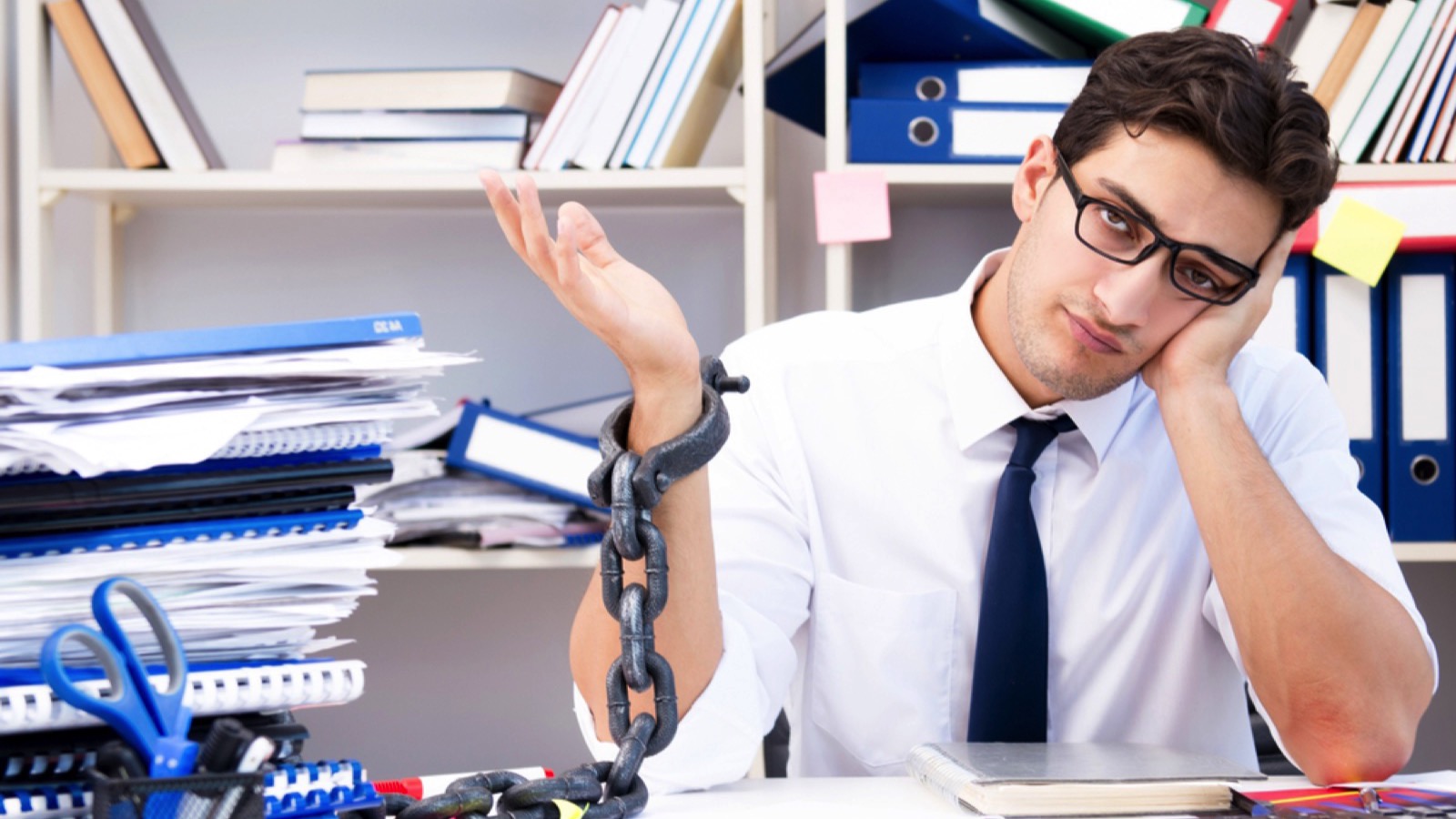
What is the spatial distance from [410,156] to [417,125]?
1.7 inches

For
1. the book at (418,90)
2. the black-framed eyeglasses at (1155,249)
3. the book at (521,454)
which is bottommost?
Answer: the book at (521,454)

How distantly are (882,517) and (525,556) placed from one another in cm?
70

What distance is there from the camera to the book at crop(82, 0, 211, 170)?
5.71 feet

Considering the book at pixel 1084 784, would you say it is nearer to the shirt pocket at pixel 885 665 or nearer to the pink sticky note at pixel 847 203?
the shirt pocket at pixel 885 665

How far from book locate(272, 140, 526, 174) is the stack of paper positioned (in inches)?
47.3

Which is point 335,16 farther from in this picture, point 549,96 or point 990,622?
point 990,622

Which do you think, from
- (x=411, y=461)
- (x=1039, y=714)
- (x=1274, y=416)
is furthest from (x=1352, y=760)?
(x=411, y=461)

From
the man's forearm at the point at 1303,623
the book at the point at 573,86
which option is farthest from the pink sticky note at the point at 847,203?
the man's forearm at the point at 1303,623

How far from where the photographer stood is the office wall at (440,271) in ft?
6.78

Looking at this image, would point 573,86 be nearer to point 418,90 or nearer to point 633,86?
point 633,86

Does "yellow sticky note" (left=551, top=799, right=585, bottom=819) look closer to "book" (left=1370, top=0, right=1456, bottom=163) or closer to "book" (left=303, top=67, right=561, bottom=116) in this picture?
"book" (left=303, top=67, right=561, bottom=116)

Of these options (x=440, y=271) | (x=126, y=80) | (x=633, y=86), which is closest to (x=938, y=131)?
(x=633, y=86)

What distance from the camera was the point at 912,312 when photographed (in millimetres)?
1321

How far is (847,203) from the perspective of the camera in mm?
Answer: 1708
